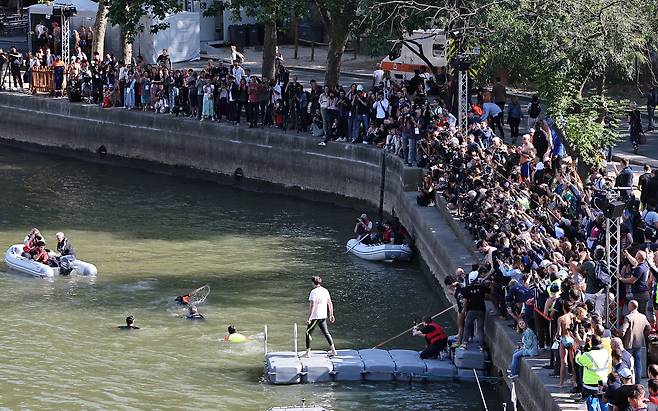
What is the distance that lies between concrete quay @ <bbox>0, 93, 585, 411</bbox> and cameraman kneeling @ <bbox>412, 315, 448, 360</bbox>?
12.1ft

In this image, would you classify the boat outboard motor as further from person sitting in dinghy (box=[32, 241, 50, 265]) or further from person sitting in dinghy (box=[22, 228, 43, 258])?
person sitting in dinghy (box=[22, 228, 43, 258])

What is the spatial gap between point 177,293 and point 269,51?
61.8ft

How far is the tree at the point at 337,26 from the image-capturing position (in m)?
46.7

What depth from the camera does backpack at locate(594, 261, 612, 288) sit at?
23.3 metres

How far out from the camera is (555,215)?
91.4 ft

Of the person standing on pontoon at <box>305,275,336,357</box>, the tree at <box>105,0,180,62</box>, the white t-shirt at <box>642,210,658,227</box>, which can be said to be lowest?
the person standing on pontoon at <box>305,275,336,357</box>

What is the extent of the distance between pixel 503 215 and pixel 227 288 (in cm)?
844

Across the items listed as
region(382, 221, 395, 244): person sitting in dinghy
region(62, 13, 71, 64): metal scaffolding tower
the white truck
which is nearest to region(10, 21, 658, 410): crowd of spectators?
region(62, 13, 71, 64): metal scaffolding tower

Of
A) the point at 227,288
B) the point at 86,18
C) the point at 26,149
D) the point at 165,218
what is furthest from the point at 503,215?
the point at 86,18

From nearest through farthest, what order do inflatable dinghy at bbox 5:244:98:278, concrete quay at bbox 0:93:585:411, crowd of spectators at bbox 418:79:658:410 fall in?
crowd of spectators at bbox 418:79:658:410 → inflatable dinghy at bbox 5:244:98:278 → concrete quay at bbox 0:93:585:411

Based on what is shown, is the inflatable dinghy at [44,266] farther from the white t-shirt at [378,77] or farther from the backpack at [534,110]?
the white t-shirt at [378,77]

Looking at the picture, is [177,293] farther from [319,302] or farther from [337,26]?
[337,26]

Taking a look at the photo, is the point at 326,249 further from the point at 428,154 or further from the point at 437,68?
the point at 437,68

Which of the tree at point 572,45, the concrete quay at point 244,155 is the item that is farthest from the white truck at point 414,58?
the tree at point 572,45
